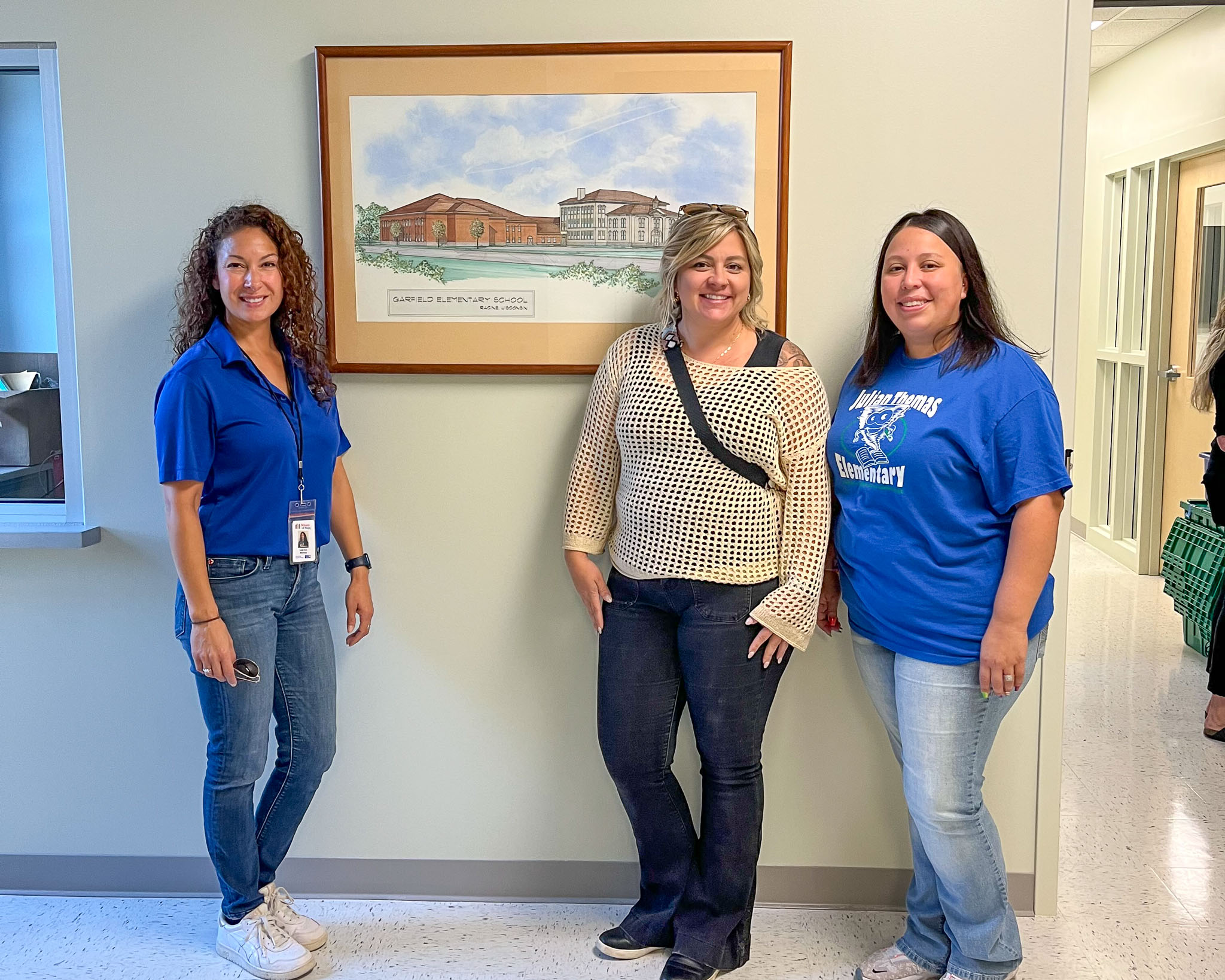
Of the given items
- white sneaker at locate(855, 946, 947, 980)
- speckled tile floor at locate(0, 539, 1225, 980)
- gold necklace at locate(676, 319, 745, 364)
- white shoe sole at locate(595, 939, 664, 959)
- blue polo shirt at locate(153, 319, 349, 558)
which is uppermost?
gold necklace at locate(676, 319, 745, 364)

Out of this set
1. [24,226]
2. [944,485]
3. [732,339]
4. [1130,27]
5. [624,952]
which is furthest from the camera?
[1130,27]

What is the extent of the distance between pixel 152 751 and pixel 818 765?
158 cm

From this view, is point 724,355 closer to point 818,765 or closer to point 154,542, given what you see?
point 818,765

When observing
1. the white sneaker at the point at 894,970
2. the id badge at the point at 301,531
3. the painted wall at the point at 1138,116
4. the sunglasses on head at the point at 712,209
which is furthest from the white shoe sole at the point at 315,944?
the painted wall at the point at 1138,116

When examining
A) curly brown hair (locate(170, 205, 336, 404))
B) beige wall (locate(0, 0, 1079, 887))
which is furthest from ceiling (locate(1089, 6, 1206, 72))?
curly brown hair (locate(170, 205, 336, 404))

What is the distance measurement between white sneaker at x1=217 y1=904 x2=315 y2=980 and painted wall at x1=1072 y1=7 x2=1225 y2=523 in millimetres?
3499

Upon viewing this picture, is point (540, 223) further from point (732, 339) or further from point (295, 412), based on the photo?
point (295, 412)

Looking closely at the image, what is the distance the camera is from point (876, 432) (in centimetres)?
201

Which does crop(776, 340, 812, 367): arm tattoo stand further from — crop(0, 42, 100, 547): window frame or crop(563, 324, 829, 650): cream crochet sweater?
crop(0, 42, 100, 547): window frame

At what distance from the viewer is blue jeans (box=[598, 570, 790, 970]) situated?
2113mm

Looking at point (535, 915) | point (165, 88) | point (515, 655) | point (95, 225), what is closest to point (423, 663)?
point (515, 655)

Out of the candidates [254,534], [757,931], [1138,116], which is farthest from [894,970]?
[1138,116]

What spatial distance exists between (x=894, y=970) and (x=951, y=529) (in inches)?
37.4

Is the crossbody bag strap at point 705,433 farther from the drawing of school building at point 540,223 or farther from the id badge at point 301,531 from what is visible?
the id badge at point 301,531
